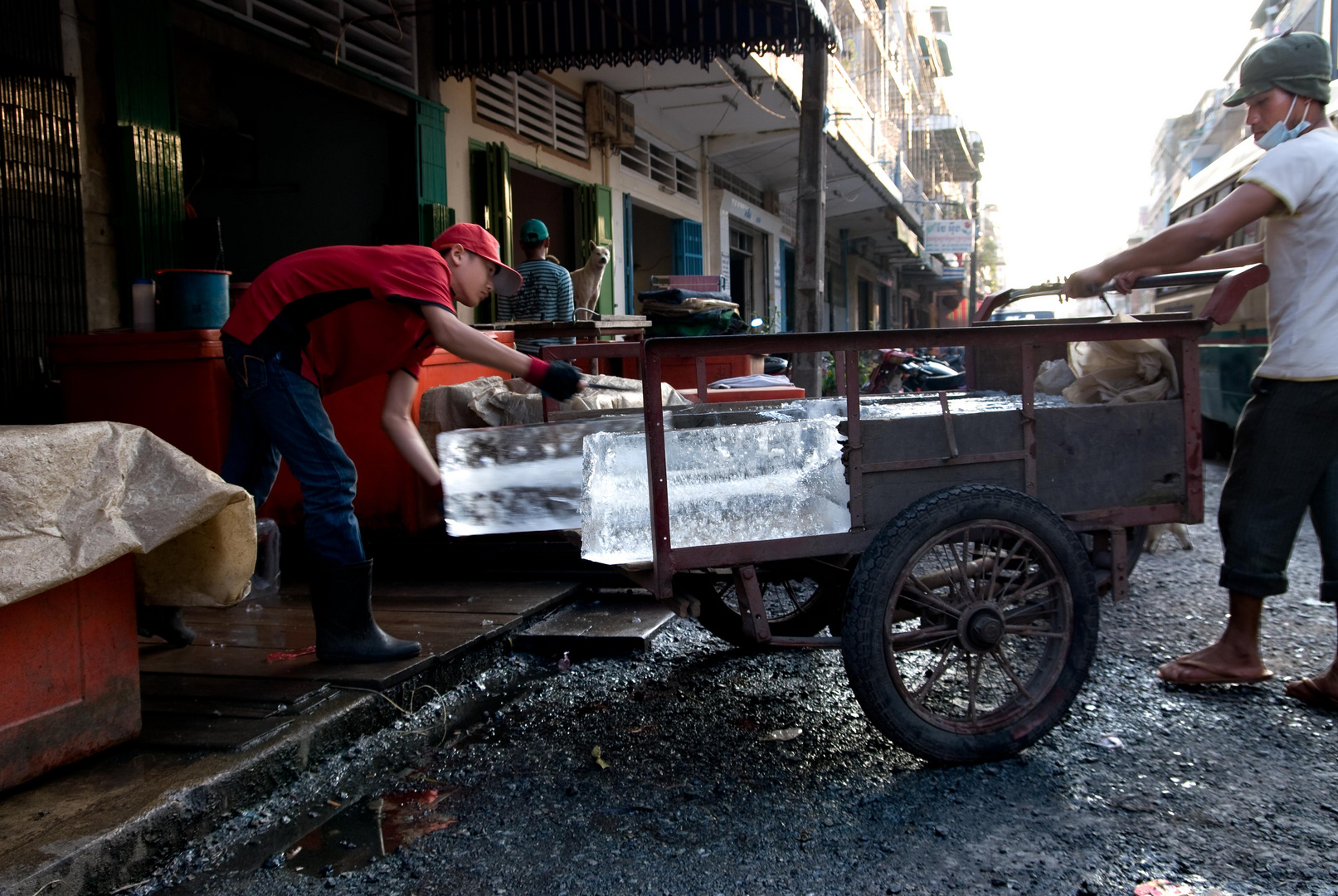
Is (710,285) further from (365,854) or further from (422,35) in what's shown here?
(365,854)

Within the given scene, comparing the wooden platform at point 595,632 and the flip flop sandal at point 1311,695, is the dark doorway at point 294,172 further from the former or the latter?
the flip flop sandal at point 1311,695

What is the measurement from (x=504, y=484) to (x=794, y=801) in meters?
1.22

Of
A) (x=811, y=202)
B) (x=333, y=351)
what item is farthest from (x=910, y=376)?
(x=333, y=351)

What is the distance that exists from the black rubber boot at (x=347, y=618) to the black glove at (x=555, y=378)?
940mm

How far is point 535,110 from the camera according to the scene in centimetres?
1023

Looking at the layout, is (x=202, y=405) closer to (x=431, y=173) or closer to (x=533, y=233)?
(x=533, y=233)

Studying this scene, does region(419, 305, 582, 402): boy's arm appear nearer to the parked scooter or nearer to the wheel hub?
the wheel hub

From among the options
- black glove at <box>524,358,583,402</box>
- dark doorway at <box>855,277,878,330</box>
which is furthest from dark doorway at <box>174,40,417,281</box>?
dark doorway at <box>855,277,878,330</box>

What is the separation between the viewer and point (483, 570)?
4.65 m

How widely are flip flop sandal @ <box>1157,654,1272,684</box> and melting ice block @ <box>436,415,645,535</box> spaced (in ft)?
7.02

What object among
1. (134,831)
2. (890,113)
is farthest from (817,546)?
(890,113)

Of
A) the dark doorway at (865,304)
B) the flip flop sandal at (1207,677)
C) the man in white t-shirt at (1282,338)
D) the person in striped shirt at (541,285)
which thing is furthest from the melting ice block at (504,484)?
the dark doorway at (865,304)

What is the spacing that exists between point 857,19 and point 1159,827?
19494 millimetres

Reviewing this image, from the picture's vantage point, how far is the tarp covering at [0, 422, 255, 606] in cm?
210
